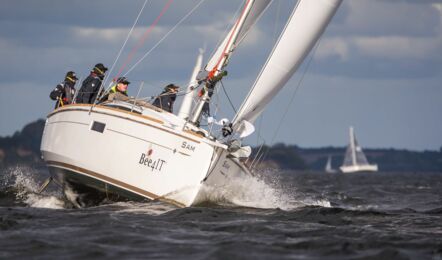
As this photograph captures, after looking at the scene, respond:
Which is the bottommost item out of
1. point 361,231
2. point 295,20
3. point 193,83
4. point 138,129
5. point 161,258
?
point 161,258

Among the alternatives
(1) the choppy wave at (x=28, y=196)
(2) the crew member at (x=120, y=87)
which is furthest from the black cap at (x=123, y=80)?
(1) the choppy wave at (x=28, y=196)

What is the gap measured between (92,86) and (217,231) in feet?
17.4

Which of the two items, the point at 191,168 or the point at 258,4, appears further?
the point at 258,4

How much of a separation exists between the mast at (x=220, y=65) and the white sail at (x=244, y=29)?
0.04 m

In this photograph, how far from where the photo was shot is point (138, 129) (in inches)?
546

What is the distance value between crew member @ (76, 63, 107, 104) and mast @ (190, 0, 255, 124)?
2223mm

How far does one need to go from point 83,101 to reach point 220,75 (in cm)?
270

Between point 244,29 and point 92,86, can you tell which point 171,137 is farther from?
point 244,29

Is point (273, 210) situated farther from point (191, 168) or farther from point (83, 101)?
point (83, 101)

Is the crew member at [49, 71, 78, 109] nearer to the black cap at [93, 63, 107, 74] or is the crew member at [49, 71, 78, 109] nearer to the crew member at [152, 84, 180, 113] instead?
the black cap at [93, 63, 107, 74]

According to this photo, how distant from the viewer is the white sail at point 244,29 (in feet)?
50.6

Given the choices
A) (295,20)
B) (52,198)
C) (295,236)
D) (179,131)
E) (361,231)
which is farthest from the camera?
(52,198)

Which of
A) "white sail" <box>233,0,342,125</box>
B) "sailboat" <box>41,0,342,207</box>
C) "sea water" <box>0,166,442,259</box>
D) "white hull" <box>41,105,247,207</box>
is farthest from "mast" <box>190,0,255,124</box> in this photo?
"sea water" <box>0,166,442,259</box>

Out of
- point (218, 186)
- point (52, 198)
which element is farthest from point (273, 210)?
point (52, 198)
